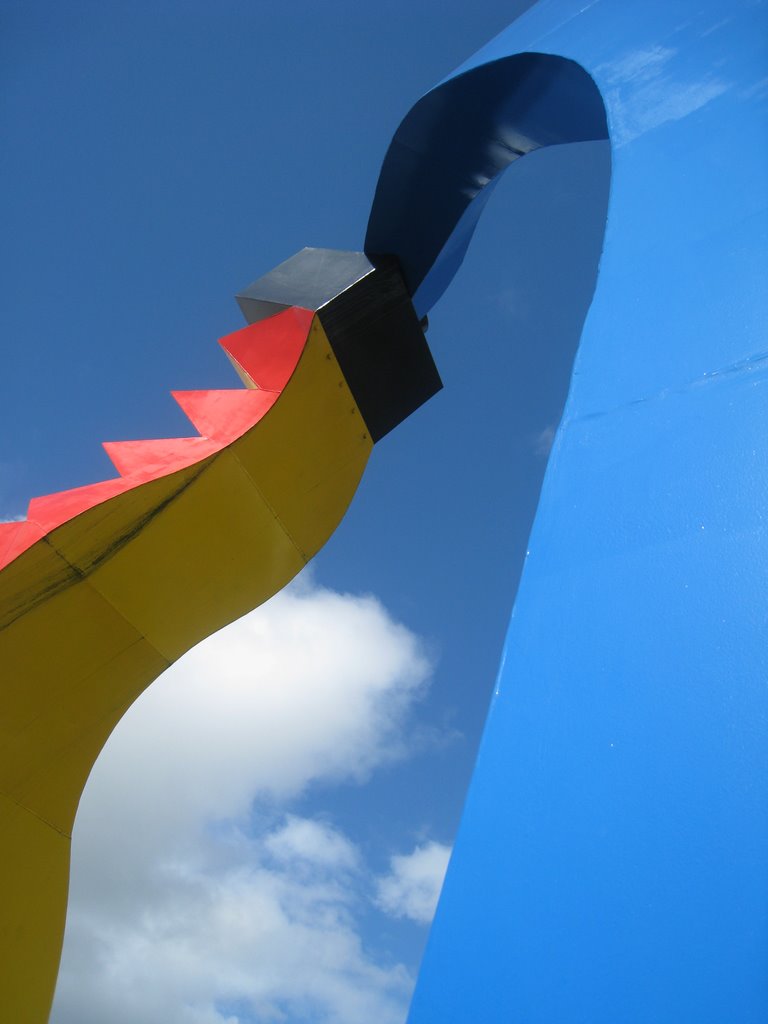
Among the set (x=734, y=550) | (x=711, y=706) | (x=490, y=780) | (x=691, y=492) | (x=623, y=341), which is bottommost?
(x=490, y=780)

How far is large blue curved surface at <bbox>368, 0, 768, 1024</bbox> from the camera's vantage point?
48.6 inches

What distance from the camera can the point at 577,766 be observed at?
1.47 metres

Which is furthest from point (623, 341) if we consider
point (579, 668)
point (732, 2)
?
point (732, 2)

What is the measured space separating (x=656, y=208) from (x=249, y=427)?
136 inches

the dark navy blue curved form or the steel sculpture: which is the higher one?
the dark navy blue curved form

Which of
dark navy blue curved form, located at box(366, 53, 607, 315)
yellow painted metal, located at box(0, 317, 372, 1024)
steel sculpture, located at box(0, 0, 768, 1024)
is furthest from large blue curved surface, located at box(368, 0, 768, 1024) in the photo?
yellow painted metal, located at box(0, 317, 372, 1024)

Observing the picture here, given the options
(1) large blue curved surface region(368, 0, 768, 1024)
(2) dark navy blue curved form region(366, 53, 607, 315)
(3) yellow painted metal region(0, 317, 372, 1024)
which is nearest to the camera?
(1) large blue curved surface region(368, 0, 768, 1024)

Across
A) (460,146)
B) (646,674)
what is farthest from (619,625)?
(460,146)

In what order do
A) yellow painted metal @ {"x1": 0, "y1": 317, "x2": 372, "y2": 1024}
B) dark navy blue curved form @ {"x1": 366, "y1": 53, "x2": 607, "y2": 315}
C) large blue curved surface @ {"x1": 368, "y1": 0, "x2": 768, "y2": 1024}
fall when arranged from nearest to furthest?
1. large blue curved surface @ {"x1": 368, "y1": 0, "x2": 768, "y2": 1024}
2. yellow painted metal @ {"x1": 0, "y1": 317, "x2": 372, "y2": 1024}
3. dark navy blue curved form @ {"x1": 366, "y1": 53, "x2": 607, "y2": 315}

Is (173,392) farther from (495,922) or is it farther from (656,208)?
(495,922)

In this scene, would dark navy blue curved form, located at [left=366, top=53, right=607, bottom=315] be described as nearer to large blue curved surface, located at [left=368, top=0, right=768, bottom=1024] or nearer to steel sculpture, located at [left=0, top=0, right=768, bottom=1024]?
steel sculpture, located at [left=0, top=0, right=768, bottom=1024]

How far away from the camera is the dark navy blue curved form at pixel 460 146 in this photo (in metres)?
4.64

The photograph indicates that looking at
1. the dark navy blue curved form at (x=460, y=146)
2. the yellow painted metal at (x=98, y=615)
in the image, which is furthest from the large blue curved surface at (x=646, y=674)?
the yellow painted metal at (x=98, y=615)

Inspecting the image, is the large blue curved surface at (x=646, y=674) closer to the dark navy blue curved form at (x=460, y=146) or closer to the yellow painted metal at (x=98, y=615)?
the dark navy blue curved form at (x=460, y=146)
